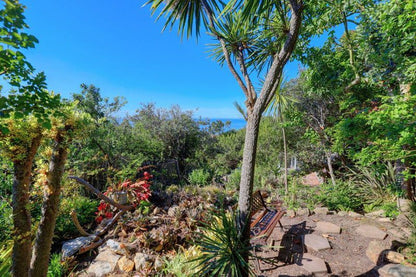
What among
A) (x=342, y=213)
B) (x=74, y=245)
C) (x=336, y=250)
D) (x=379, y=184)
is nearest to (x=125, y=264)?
(x=74, y=245)

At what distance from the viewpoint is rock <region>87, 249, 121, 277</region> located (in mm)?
2555

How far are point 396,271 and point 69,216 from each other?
5116mm

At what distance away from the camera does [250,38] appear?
89.6 inches

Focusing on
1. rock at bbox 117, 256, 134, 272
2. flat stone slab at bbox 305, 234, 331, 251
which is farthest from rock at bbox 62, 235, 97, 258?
flat stone slab at bbox 305, 234, 331, 251

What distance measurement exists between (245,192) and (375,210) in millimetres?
3630

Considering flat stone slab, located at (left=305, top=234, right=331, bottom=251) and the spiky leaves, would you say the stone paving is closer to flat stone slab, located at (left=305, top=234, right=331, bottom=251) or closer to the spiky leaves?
flat stone slab, located at (left=305, top=234, right=331, bottom=251)

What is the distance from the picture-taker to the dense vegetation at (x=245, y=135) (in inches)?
64.2

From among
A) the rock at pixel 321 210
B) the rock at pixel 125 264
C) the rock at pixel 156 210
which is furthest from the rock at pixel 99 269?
the rock at pixel 321 210

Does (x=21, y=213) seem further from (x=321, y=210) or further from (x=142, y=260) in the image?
(x=321, y=210)

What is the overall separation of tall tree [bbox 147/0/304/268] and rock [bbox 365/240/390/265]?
6.45 ft

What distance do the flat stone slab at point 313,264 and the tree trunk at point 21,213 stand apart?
310 cm

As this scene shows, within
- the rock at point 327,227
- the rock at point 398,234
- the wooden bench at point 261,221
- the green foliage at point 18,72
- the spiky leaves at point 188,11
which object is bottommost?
the rock at point 327,227

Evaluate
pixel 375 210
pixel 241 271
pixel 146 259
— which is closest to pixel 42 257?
pixel 146 259

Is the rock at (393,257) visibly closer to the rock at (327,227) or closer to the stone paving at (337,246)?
the stone paving at (337,246)
